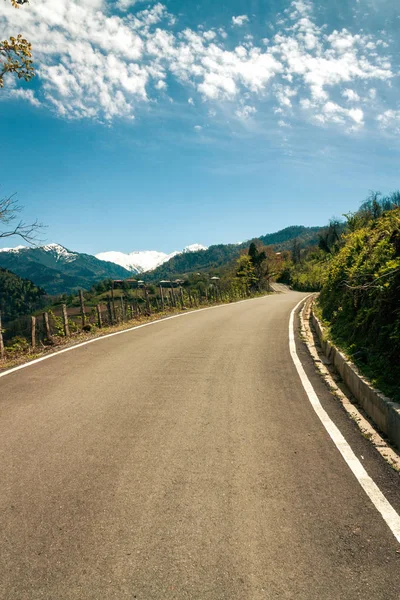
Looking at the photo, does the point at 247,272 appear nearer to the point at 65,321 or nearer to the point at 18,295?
the point at 65,321

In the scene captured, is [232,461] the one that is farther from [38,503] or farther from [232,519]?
[38,503]

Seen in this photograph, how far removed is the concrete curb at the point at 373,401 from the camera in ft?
13.7

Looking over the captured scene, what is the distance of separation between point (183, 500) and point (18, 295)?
17690 centimetres

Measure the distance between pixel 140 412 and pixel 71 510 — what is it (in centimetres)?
211

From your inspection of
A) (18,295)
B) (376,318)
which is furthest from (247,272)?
(18,295)

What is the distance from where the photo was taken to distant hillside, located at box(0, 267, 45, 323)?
154 metres

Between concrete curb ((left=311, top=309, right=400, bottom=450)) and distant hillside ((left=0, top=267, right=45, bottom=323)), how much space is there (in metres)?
159

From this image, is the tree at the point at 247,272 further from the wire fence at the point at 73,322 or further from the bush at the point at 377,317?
the bush at the point at 377,317

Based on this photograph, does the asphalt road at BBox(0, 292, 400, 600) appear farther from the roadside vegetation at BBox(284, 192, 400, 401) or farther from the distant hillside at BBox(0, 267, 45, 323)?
the distant hillside at BBox(0, 267, 45, 323)

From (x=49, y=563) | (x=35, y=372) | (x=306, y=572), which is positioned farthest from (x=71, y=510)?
(x=35, y=372)

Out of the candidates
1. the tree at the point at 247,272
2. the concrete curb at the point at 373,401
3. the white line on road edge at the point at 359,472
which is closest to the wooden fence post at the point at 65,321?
the concrete curb at the point at 373,401

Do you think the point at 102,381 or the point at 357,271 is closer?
the point at 102,381

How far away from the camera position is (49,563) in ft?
8.02

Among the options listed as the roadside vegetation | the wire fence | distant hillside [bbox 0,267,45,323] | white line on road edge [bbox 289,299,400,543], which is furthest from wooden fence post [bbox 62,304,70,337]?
distant hillside [bbox 0,267,45,323]
